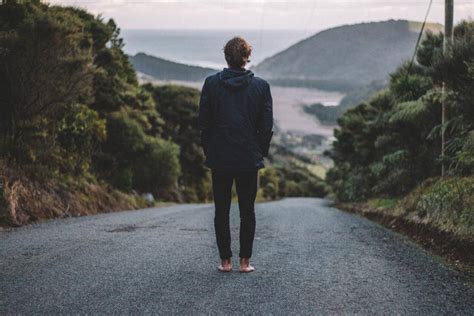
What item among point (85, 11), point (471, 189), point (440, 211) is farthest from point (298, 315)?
point (85, 11)

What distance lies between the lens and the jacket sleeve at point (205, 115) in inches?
207

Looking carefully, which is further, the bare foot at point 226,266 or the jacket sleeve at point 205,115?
the bare foot at point 226,266

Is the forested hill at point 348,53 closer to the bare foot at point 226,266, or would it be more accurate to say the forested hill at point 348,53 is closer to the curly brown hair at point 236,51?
the curly brown hair at point 236,51

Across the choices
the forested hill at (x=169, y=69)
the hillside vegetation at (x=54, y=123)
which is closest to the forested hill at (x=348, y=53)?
the forested hill at (x=169, y=69)

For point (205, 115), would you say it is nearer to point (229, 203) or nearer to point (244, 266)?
point (229, 203)

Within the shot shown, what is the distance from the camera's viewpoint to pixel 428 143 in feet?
54.5

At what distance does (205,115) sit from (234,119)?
28 centimetres

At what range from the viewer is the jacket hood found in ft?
17.2

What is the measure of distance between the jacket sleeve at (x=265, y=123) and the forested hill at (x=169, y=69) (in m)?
52.2

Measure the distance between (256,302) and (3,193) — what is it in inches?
274

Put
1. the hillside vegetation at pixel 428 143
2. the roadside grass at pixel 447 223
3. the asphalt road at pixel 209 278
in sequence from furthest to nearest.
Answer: the hillside vegetation at pixel 428 143, the roadside grass at pixel 447 223, the asphalt road at pixel 209 278

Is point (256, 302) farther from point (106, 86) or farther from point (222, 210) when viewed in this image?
point (106, 86)

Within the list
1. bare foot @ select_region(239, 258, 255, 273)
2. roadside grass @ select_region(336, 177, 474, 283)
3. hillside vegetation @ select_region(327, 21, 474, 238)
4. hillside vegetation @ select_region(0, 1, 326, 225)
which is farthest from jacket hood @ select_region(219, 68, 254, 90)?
hillside vegetation @ select_region(0, 1, 326, 225)

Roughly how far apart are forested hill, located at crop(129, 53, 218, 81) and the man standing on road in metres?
52.2
